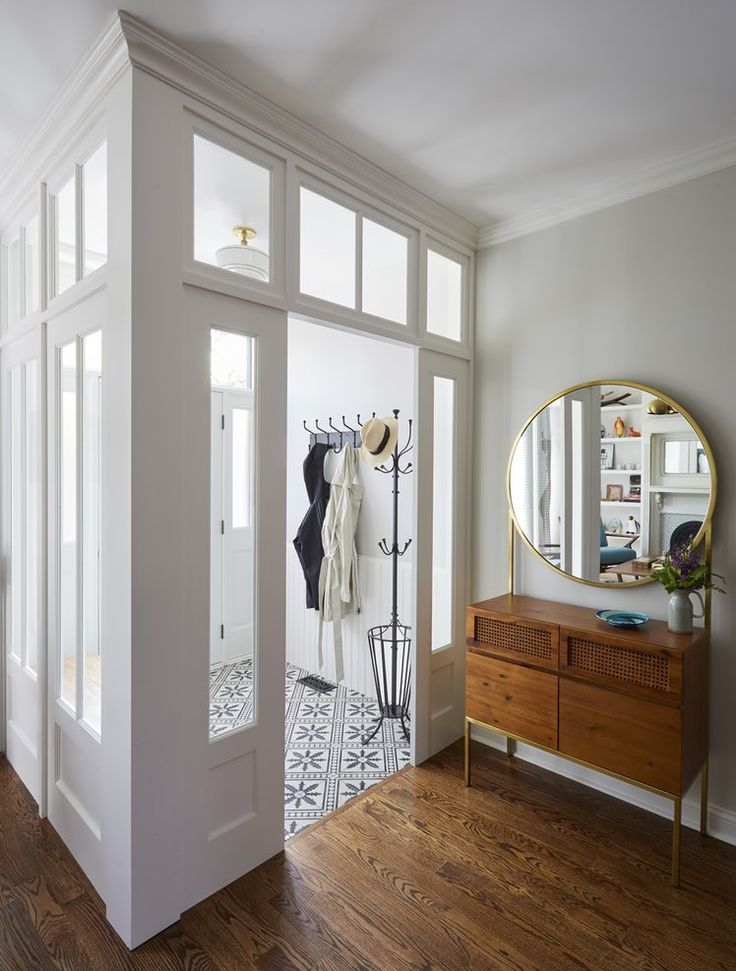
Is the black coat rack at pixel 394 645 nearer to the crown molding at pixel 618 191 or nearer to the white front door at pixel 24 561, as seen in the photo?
the crown molding at pixel 618 191

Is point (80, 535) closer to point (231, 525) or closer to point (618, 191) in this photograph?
point (231, 525)

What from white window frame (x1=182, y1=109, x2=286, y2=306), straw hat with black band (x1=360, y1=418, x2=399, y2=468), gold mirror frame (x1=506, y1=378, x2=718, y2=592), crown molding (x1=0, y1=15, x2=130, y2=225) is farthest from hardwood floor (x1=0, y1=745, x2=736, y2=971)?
crown molding (x1=0, y1=15, x2=130, y2=225)

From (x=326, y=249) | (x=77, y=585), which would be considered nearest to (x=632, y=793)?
(x=77, y=585)

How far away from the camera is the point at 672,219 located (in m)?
2.38

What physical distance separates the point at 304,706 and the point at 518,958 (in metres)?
2.03

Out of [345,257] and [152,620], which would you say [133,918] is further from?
[345,257]

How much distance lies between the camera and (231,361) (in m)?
1.97

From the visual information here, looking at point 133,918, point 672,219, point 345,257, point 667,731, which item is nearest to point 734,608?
point 667,731

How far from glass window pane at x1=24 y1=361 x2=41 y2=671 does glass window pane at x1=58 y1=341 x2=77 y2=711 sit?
10.4 inches

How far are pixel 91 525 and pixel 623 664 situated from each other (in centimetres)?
204

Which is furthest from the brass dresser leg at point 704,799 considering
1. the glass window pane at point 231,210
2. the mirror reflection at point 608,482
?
the glass window pane at point 231,210

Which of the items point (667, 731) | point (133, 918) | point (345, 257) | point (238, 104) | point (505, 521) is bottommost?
point (133, 918)

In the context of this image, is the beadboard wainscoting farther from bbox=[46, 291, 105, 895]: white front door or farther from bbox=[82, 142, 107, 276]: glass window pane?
bbox=[82, 142, 107, 276]: glass window pane

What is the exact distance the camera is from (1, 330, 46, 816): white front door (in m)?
2.32
